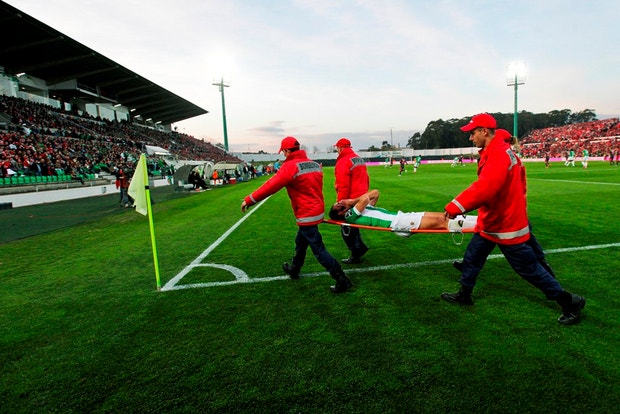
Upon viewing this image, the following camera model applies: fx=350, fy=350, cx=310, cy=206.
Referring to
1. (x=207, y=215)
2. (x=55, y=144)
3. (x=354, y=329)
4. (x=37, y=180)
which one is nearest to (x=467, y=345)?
(x=354, y=329)

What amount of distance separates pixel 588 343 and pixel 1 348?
580 centimetres

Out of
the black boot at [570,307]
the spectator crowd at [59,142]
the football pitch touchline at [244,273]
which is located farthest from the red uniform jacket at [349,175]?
the spectator crowd at [59,142]

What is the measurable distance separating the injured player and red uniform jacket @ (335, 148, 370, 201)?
291 mm

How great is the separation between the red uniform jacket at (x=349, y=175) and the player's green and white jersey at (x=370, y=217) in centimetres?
48

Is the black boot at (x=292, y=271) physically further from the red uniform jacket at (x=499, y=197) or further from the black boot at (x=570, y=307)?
the black boot at (x=570, y=307)

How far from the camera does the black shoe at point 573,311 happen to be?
3594 millimetres

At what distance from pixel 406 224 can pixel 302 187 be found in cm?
179

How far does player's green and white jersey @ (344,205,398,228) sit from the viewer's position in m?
5.68

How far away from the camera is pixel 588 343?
3.24m

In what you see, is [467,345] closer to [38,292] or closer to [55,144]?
[38,292]

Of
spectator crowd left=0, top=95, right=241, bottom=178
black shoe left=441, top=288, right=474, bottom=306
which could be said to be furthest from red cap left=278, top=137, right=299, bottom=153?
spectator crowd left=0, top=95, right=241, bottom=178

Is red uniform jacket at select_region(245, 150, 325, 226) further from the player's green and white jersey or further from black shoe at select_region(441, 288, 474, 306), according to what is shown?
black shoe at select_region(441, 288, 474, 306)

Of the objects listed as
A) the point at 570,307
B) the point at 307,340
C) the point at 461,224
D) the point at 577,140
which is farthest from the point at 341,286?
the point at 577,140

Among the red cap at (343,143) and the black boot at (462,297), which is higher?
the red cap at (343,143)
